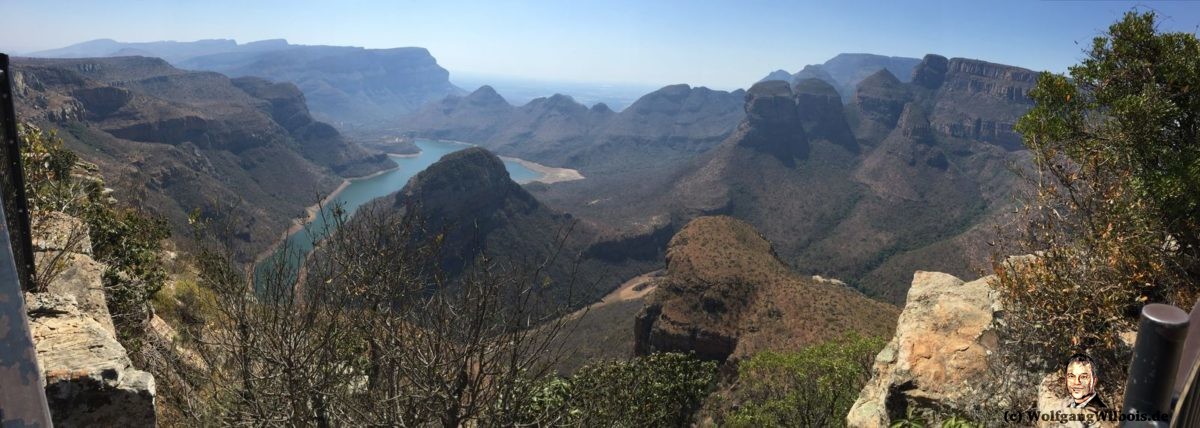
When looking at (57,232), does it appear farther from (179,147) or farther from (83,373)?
(179,147)

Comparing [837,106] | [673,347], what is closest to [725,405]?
[673,347]

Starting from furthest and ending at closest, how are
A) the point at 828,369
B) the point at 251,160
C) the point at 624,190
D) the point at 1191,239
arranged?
the point at 624,190 → the point at 251,160 → the point at 828,369 → the point at 1191,239

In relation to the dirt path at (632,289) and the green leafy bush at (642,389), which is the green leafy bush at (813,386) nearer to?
the green leafy bush at (642,389)

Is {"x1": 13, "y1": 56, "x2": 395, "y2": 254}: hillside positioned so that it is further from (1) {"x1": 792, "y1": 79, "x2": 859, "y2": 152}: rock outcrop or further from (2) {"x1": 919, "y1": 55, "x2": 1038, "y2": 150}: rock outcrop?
(2) {"x1": 919, "y1": 55, "x2": 1038, "y2": 150}: rock outcrop

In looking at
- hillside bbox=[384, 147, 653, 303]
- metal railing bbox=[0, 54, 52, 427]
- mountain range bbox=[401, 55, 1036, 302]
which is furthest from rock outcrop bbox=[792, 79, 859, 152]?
metal railing bbox=[0, 54, 52, 427]

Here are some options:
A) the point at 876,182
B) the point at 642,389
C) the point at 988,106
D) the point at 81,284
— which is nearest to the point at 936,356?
the point at 642,389

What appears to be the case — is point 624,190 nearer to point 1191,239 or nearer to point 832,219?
point 832,219
